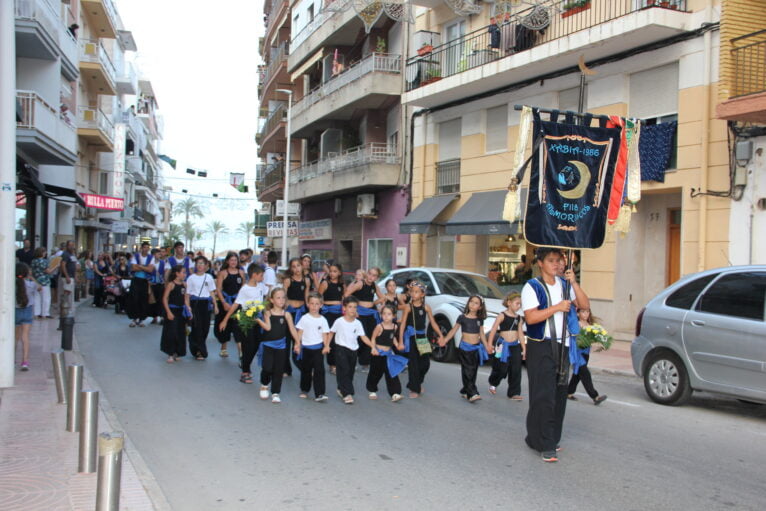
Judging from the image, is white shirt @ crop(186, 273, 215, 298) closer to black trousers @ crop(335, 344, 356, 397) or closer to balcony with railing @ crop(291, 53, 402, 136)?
black trousers @ crop(335, 344, 356, 397)

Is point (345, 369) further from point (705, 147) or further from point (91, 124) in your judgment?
point (91, 124)

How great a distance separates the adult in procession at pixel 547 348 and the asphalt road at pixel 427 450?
29 cm

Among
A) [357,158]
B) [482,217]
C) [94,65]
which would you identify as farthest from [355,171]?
[94,65]

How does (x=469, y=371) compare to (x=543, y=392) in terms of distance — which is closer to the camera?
(x=543, y=392)

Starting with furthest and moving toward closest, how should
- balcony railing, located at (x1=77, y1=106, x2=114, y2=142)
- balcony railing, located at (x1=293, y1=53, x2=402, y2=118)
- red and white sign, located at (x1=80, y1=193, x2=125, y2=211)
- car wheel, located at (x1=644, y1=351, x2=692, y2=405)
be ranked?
balcony railing, located at (x1=77, y1=106, x2=114, y2=142) → red and white sign, located at (x1=80, y1=193, x2=125, y2=211) → balcony railing, located at (x1=293, y1=53, x2=402, y2=118) → car wheel, located at (x1=644, y1=351, x2=692, y2=405)

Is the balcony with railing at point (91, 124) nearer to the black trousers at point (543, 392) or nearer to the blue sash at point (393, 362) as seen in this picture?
the blue sash at point (393, 362)

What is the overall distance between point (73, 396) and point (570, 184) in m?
5.40

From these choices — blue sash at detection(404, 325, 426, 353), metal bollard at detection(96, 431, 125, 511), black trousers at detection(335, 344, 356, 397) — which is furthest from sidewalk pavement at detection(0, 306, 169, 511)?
blue sash at detection(404, 325, 426, 353)

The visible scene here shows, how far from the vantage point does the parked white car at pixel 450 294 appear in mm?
12320

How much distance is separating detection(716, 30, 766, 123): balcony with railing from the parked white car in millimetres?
5320

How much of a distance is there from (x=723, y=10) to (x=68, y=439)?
522 inches

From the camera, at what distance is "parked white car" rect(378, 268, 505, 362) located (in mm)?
12320

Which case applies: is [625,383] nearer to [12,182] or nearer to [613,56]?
[613,56]

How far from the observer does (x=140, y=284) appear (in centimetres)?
1666
